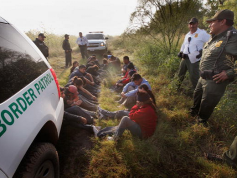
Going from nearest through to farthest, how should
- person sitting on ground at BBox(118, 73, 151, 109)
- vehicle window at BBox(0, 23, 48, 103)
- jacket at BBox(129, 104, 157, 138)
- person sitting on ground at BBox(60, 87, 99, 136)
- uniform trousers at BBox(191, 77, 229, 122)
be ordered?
1. vehicle window at BBox(0, 23, 48, 103)
2. uniform trousers at BBox(191, 77, 229, 122)
3. jacket at BBox(129, 104, 157, 138)
4. person sitting on ground at BBox(60, 87, 99, 136)
5. person sitting on ground at BBox(118, 73, 151, 109)

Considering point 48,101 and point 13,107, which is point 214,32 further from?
point 13,107

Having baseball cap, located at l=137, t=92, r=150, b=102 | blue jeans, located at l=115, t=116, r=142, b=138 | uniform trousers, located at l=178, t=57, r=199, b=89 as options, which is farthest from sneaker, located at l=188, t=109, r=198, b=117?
blue jeans, located at l=115, t=116, r=142, b=138

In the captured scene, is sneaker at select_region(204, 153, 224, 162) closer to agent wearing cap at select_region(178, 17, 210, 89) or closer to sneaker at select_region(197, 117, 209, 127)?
sneaker at select_region(197, 117, 209, 127)

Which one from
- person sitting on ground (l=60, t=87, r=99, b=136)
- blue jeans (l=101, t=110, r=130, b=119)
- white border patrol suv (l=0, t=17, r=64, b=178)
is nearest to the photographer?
white border patrol suv (l=0, t=17, r=64, b=178)

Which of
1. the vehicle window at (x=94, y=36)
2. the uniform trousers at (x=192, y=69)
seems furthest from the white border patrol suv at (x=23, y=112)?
the vehicle window at (x=94, y=36)

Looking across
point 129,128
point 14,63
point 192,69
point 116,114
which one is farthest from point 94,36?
point 14,63

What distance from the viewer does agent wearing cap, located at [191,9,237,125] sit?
2.09m

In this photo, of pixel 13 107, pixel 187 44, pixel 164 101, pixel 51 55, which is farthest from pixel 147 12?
pixel 51 55

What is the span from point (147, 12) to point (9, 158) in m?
Result: 6.87

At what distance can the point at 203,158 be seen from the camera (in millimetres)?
2102

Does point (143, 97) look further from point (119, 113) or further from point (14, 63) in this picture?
point (14, 63)

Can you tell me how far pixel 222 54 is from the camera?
7.16 feet

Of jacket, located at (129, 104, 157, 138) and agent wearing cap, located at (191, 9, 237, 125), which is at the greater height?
agent wearing cap, located at (191, 9, 237, 125)

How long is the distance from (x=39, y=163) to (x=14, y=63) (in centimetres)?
91
